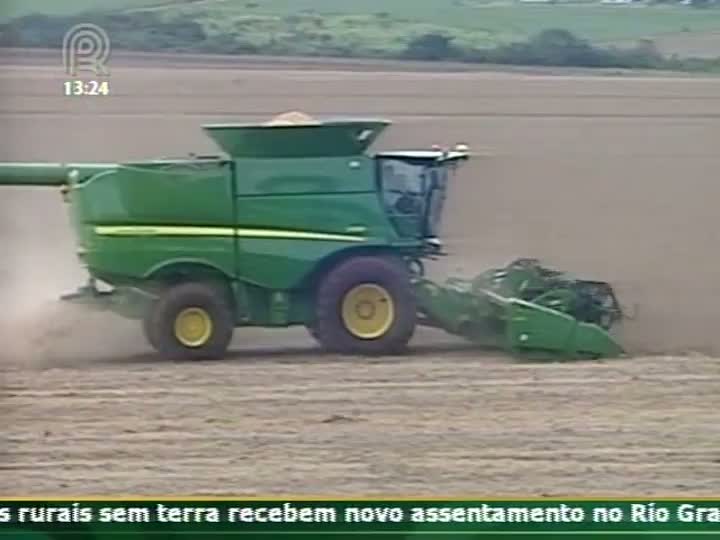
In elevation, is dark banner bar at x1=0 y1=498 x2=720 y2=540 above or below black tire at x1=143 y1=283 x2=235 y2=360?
below

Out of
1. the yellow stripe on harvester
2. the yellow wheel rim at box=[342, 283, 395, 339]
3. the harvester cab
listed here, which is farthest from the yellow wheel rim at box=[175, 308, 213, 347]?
Answer: the harvester cab

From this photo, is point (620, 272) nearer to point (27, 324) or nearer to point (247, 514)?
point (247, 514)

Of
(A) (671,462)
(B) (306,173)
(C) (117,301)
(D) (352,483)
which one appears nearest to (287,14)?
(B) (306,173)

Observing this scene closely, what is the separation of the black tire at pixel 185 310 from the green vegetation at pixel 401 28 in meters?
0.51

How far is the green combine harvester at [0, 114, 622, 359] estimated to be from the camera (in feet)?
12.2

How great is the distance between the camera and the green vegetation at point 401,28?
367 cm

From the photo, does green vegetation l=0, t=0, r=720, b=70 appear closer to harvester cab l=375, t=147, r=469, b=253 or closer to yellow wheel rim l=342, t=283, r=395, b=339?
harvester cab l=375, t=147, r=469, b=253

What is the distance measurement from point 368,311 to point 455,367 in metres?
0.22

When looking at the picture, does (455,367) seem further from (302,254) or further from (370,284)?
(302,254)

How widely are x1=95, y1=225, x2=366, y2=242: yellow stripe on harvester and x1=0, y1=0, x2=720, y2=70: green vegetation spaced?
0.37 meters

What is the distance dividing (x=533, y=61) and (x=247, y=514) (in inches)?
43.7

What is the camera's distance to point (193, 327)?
3775 mm

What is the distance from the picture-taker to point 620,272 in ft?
12.3

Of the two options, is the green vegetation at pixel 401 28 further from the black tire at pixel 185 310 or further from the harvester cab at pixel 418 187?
the black tire at pixel 185 310
